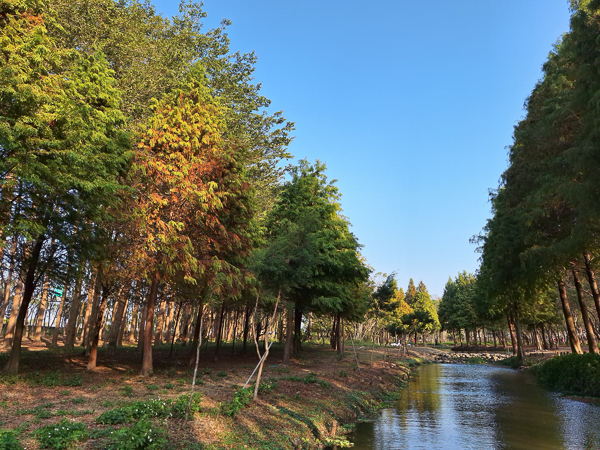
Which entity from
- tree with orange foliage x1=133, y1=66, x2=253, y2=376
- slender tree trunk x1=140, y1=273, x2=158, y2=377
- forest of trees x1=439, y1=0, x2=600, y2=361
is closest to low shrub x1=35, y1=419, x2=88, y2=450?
tree with orange foliage x1=133, y1=66, x2=253, y2=376

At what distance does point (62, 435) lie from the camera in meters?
6.21

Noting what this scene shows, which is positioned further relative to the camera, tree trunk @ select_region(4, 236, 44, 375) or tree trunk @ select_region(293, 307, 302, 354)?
tree trunk @ select_region(293, 307, 302, 354)

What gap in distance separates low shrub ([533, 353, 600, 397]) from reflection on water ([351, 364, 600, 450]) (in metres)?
1.20

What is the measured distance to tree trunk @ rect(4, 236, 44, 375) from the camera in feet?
41.7

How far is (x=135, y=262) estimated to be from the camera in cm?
1380

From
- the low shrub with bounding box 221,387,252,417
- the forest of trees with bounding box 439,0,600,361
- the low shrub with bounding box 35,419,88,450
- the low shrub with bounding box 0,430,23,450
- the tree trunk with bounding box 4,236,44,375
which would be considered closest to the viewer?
the low shrub with bounding box 0,430,23,450

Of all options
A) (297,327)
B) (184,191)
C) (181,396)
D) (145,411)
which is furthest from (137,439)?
(297,327)

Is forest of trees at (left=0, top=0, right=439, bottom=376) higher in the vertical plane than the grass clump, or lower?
higher

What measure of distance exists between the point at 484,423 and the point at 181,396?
33.1 ft

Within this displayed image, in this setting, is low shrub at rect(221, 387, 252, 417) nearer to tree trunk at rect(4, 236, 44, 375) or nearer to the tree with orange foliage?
the tree with orange foliage

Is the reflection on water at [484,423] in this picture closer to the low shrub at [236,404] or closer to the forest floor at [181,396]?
the forest floor at [181,396]

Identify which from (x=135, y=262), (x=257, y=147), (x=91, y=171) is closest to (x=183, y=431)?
(x=135, y=262)

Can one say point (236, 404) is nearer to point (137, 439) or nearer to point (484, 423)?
point (137, 439)

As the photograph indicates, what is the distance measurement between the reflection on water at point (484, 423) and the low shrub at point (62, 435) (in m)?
6.61
